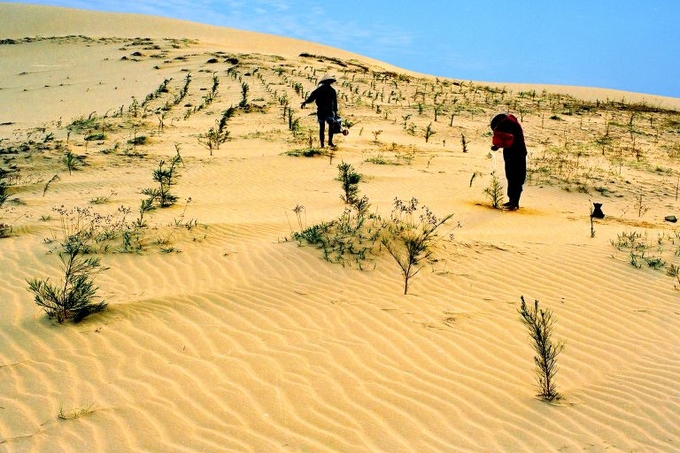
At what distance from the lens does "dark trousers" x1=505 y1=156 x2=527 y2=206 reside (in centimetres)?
980

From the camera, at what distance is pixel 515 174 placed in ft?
32.6

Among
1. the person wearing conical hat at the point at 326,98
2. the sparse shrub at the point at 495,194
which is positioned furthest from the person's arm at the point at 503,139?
the person wearing conical hat at the point at 326,98

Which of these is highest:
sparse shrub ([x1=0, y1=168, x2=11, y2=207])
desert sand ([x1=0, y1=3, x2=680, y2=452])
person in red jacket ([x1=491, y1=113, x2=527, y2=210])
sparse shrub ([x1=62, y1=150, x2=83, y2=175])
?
person in red jacket ([x1=491, y1=113, x2=527, y2=210])

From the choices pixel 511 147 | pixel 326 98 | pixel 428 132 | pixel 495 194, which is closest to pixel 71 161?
pixel 326 98

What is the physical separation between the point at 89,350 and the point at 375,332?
234cm

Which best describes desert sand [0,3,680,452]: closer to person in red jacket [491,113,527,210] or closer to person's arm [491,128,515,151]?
person in red jacket [491,113,527,210]

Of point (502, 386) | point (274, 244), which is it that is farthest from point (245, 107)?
point (502, 386)

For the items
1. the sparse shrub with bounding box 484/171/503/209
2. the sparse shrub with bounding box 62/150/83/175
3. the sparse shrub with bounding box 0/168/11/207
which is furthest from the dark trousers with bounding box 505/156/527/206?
the sparse shrub with bounding box 62/150/83/175

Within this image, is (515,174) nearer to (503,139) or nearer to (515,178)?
(515,178)

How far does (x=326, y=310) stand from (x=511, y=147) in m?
5.75

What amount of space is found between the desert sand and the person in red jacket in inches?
16.5

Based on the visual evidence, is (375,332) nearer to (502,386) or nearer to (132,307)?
(502,386)

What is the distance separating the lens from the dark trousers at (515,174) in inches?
386

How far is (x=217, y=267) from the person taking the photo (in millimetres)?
6598
